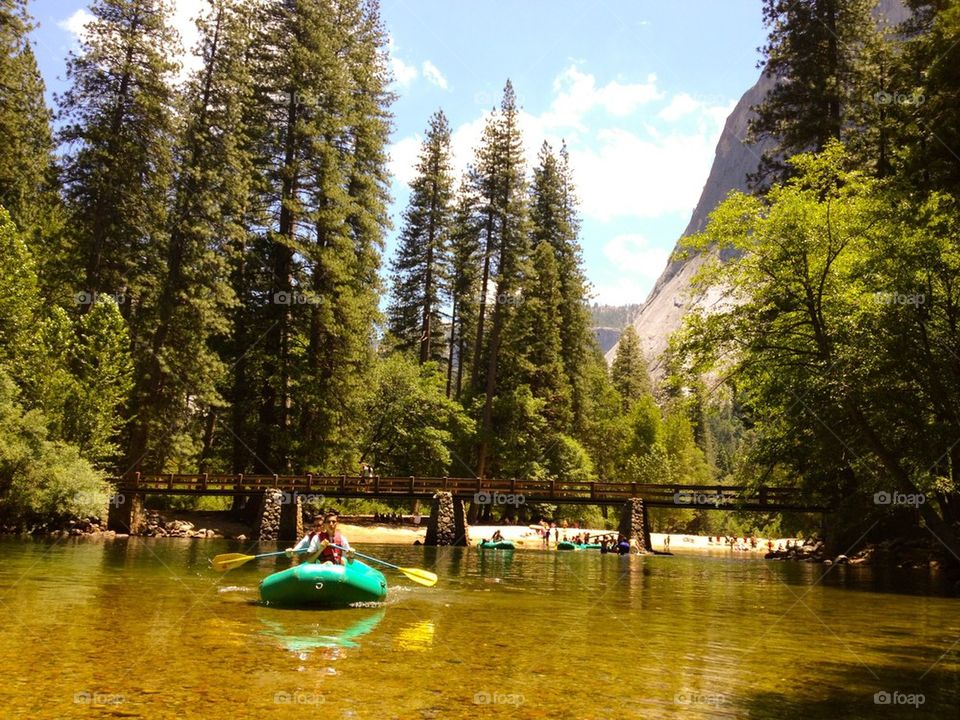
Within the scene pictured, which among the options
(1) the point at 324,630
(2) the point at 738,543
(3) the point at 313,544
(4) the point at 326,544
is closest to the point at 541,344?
(2) the point at 738,543

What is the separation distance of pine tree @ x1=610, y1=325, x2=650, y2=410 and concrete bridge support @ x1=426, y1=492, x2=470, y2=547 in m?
38.7

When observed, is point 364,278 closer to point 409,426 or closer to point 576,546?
point 409,426

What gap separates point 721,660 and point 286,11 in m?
36.8

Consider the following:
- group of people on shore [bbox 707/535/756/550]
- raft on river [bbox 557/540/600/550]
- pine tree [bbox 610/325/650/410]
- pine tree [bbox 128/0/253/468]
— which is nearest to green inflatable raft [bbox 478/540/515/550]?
raft on river [bbox 557/540/600/550]

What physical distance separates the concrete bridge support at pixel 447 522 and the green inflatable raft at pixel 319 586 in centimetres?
1985

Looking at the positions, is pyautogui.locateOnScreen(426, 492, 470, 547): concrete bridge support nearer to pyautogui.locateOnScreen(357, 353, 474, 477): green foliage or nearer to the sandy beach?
the sandy beach

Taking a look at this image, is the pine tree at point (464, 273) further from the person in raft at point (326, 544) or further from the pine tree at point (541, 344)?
the person in raft at point (326, 544)

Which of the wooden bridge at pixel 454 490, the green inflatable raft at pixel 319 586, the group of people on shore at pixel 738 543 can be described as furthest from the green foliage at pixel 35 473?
the group of people on shore at pixel 738 543

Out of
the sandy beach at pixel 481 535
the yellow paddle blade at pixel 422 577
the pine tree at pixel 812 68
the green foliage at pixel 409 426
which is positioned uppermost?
the pine tree at pixel 812 68

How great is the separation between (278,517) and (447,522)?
7278 mm

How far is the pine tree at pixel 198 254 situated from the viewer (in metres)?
31.8

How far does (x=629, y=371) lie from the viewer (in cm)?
7438

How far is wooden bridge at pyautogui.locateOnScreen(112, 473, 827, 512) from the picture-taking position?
101ft

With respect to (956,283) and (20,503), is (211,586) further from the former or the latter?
(956,283)
